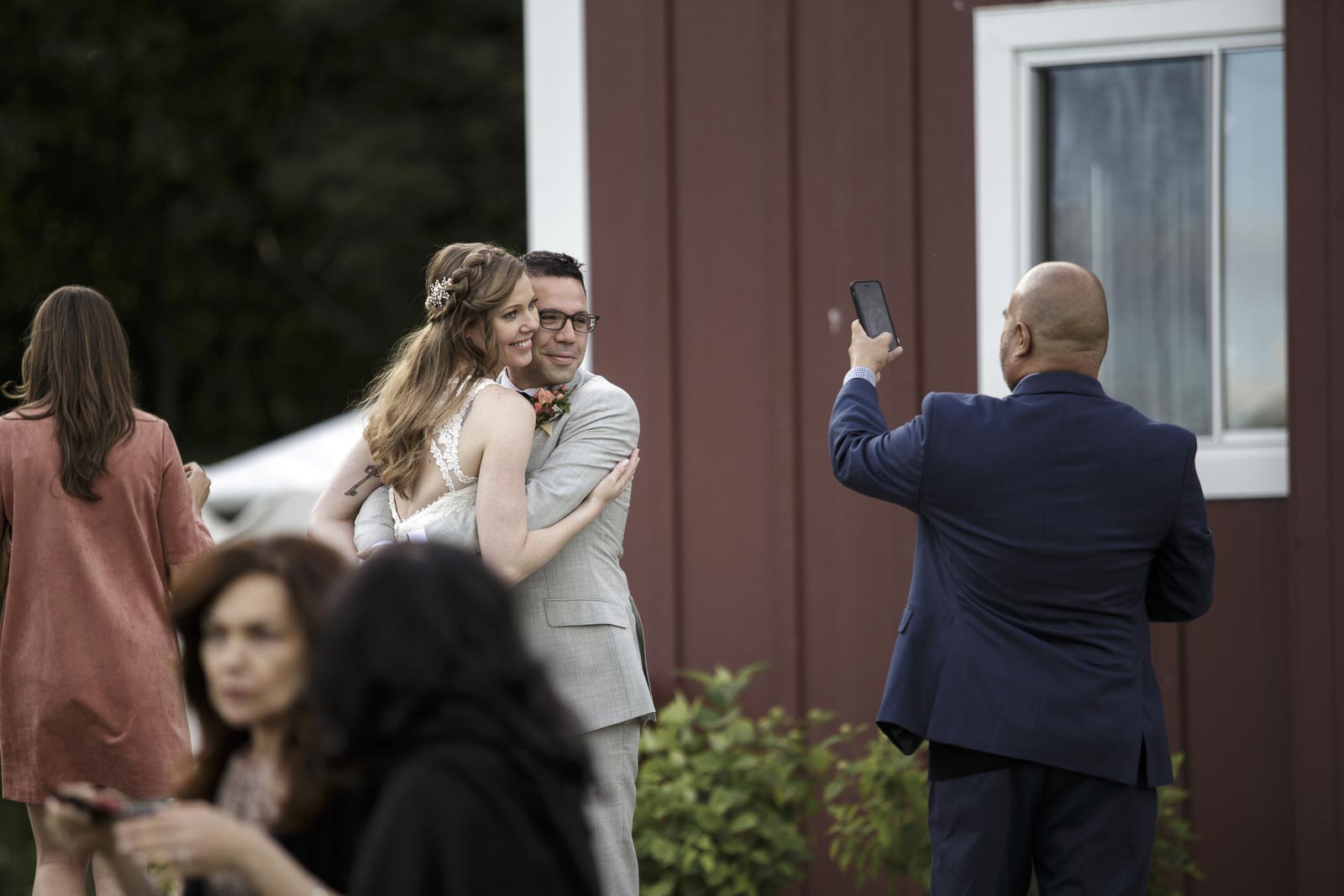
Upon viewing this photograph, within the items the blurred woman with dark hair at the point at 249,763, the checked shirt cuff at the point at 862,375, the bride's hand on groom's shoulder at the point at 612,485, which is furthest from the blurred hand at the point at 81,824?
the checked shirt cuff at the point at 862,375

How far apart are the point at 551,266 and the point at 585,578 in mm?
732

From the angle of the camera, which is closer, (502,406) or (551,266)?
(502,406)

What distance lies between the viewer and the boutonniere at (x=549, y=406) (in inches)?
150

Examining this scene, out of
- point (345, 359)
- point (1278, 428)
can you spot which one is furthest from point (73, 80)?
point (1278, 428)

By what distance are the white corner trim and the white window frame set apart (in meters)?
1.45

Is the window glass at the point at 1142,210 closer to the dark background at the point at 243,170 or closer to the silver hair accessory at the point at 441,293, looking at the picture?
the silver hair accessory at the point at 441,293

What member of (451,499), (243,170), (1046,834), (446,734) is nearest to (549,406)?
(451,499)

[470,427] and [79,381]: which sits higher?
[79,381]

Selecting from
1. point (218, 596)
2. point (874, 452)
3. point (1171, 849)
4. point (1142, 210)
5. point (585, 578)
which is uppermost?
point (1142, 210)

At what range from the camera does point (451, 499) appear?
3688 millimetres

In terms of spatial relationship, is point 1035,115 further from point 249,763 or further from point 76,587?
point 249,763

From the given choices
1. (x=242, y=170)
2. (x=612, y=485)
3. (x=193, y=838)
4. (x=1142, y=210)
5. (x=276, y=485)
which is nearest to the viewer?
(x=193, y=838)

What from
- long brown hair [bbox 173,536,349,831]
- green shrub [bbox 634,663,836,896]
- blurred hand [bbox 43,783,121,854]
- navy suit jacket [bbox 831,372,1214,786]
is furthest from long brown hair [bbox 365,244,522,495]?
green shrub [bbox 634,663,836,896]

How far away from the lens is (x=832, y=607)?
18.9 ft
